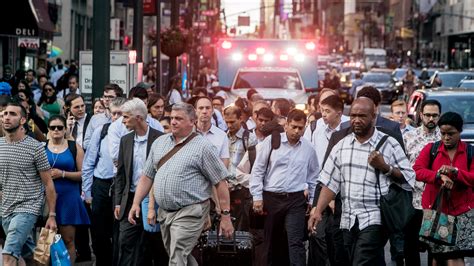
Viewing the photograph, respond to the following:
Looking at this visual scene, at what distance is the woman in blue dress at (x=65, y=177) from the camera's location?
1221cm

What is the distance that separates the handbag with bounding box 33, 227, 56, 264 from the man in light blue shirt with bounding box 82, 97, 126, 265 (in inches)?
74.7

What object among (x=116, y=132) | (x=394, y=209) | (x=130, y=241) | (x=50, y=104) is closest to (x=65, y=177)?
(x=116, y=132)

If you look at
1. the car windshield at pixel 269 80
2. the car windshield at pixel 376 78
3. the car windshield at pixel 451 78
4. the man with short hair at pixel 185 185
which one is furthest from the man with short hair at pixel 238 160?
the car windshield at pixel 376 78

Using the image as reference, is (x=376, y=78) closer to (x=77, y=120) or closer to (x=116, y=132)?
(x=77, y=120)

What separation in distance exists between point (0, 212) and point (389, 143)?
141 inches

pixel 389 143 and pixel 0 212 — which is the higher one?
pixel 389 143

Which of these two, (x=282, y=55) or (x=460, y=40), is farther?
(x=460, y=40)

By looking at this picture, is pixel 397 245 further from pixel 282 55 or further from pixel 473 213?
pixel 282 55

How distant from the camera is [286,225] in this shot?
12.2 metres

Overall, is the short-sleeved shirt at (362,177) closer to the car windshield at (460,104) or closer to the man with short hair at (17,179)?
the man with short hair at (17,179)

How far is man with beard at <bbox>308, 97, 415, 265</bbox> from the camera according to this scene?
382 inches

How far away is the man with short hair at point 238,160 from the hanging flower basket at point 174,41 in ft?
66.5

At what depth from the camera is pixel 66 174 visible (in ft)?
40.1

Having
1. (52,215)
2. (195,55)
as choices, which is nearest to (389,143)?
(52,215)
